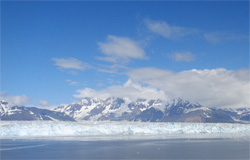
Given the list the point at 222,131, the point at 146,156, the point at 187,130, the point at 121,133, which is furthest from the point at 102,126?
the point at 146,156

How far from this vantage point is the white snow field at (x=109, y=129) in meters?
73.4

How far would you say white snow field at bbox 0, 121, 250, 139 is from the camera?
73.4 m

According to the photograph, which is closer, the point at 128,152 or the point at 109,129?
the point at 128,152

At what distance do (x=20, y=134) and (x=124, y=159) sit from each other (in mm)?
49563

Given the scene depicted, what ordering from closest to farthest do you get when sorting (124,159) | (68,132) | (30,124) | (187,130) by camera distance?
(124,159), (30,124), (68,132), (187,130)

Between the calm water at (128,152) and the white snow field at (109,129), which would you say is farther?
the white snow field at (109,129)

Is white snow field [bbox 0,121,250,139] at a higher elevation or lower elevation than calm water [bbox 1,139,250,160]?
higher

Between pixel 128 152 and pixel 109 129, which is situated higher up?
pixel 109 129

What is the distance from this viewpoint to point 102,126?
267 ft

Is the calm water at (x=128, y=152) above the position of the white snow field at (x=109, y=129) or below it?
below

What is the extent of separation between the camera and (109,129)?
82.3m

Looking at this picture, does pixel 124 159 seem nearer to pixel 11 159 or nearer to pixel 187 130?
pixel 11 159

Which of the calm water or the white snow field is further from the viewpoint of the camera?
the white snow field

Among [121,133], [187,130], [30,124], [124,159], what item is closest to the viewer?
[124,159]
